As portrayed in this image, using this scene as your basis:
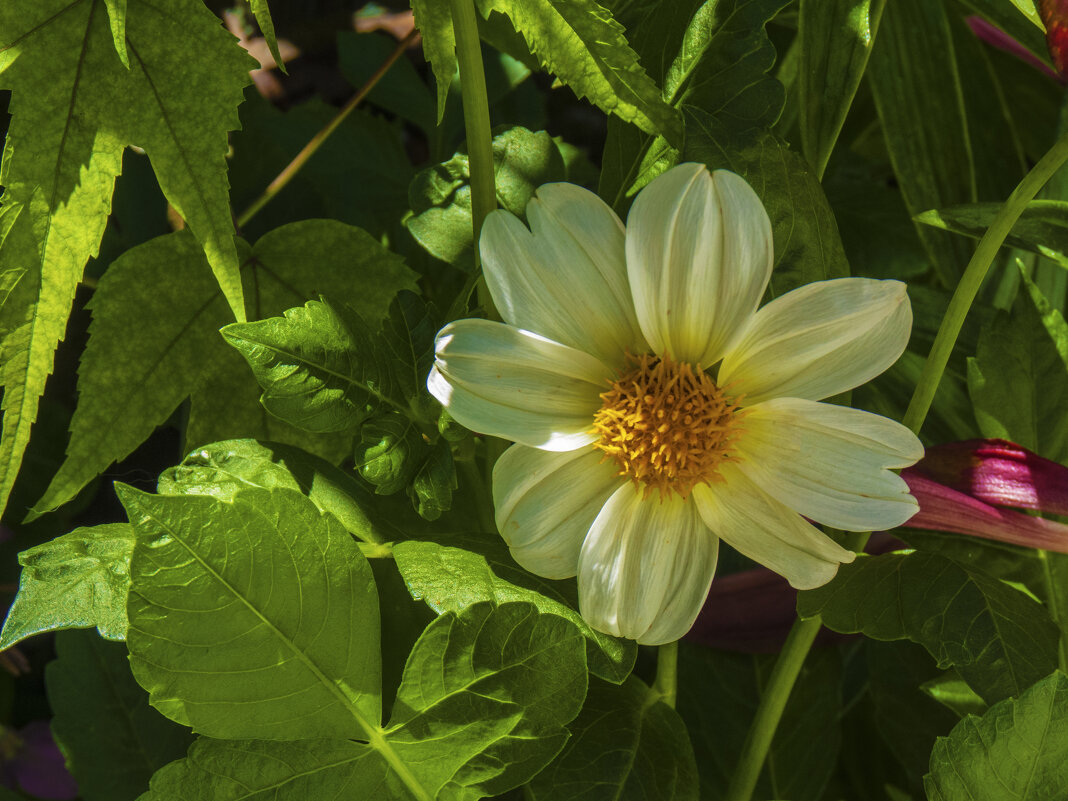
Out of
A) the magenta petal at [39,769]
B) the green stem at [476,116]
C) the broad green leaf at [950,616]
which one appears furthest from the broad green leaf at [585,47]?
the magenta petal at [39,769]

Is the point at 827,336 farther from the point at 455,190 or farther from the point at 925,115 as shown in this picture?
the point at 925,115

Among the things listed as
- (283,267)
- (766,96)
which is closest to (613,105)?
(766,96)

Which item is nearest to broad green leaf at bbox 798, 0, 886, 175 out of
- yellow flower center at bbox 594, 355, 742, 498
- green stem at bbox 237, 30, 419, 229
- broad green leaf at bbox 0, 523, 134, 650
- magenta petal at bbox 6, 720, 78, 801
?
yellow flower center at bbox 594, 355, 742, 498

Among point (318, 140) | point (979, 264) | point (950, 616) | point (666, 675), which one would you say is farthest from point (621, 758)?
point (318, 140)

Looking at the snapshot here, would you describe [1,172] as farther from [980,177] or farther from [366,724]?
[980,177]

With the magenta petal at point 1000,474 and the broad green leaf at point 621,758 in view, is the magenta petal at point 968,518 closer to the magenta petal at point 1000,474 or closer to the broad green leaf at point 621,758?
the magenta petal at point 1000,474

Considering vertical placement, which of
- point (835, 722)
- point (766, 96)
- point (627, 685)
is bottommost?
point (835, 722)
